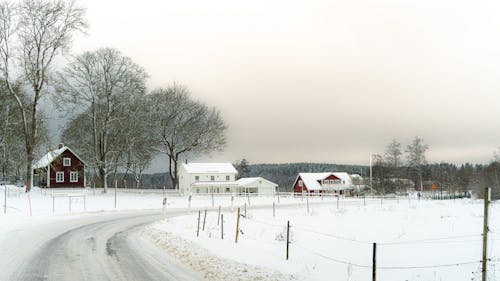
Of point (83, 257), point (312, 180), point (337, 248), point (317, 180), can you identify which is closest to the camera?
point (83, 257)

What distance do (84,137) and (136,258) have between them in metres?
54.3

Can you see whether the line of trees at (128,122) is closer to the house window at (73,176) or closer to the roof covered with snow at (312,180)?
the house window at (73,176)

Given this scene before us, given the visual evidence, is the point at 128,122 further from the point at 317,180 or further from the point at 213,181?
the point at 317,180

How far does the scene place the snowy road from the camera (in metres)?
11.5

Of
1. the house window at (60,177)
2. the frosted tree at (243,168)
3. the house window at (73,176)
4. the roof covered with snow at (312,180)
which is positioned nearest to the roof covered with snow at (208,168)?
the house window at (73,176)

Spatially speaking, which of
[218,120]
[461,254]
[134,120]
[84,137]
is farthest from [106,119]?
A: [461,254]

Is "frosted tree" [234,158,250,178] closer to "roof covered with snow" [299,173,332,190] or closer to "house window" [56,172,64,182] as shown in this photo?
"roof covered with snow" [299,173,332,190]

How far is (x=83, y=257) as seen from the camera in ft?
46.1

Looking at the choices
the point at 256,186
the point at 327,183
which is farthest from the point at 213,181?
the point at 327,183

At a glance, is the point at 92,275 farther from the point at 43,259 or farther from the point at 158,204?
the point at 158,204

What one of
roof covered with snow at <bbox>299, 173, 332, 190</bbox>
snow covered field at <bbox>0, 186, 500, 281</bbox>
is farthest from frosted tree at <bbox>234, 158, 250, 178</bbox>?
snow covered field at <bbox>0, 186, 500, 281</bbox>

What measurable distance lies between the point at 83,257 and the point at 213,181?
6223 centimetres

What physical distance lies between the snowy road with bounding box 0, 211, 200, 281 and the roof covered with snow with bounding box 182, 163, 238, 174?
177 ft

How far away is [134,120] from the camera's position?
57.7 m
